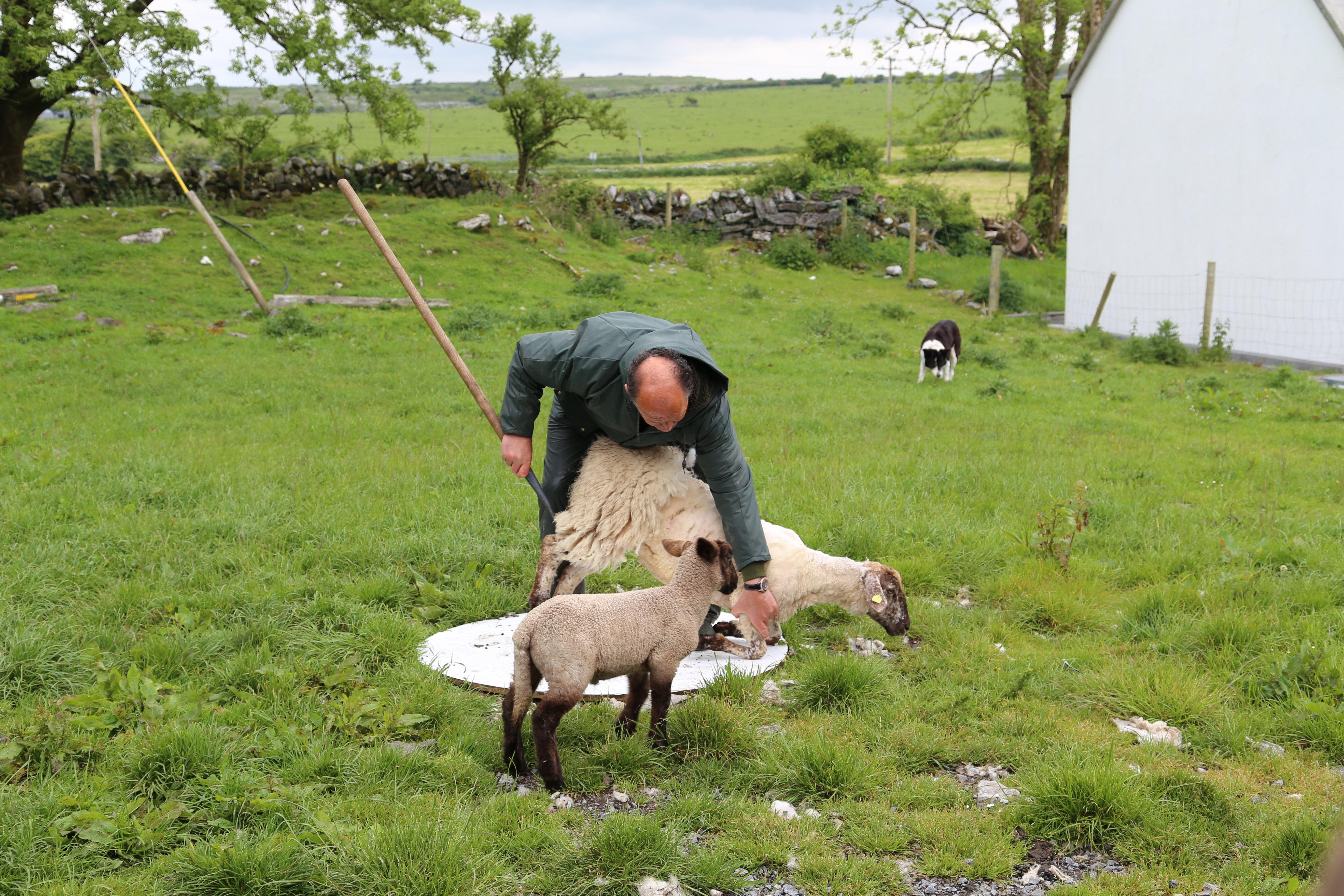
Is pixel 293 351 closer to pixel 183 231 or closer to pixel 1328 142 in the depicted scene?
pixel 183 231

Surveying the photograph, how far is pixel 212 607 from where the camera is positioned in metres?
5.28

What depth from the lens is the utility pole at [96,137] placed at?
70.1 feet

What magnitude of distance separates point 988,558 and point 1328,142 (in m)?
13.9

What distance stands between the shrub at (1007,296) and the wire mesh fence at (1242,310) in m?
1.64

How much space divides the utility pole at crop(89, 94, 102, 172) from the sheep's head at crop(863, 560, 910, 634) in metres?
21.7

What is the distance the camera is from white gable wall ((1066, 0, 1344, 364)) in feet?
51.1

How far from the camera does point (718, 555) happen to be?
4020 millimetres

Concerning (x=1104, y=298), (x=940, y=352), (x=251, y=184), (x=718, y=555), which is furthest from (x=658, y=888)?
(x=251, y=184)

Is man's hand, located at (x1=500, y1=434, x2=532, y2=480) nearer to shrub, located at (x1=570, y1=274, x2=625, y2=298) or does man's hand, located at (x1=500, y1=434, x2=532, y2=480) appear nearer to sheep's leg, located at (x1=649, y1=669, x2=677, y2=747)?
sheep's leg, located at (x1=649, y1=669, x2=677, y2=747)

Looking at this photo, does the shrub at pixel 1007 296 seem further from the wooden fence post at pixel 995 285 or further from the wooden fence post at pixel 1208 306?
the wooden fence post at pixel 1208 306

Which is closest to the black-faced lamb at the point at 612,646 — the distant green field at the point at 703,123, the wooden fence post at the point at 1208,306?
the wooden fence post at the point at 1208,306

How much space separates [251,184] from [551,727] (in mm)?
23657

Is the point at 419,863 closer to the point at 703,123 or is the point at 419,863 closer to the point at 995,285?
the point at 995,285

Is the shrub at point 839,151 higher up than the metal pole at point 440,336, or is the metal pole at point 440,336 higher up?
the shrub at point 839,151
